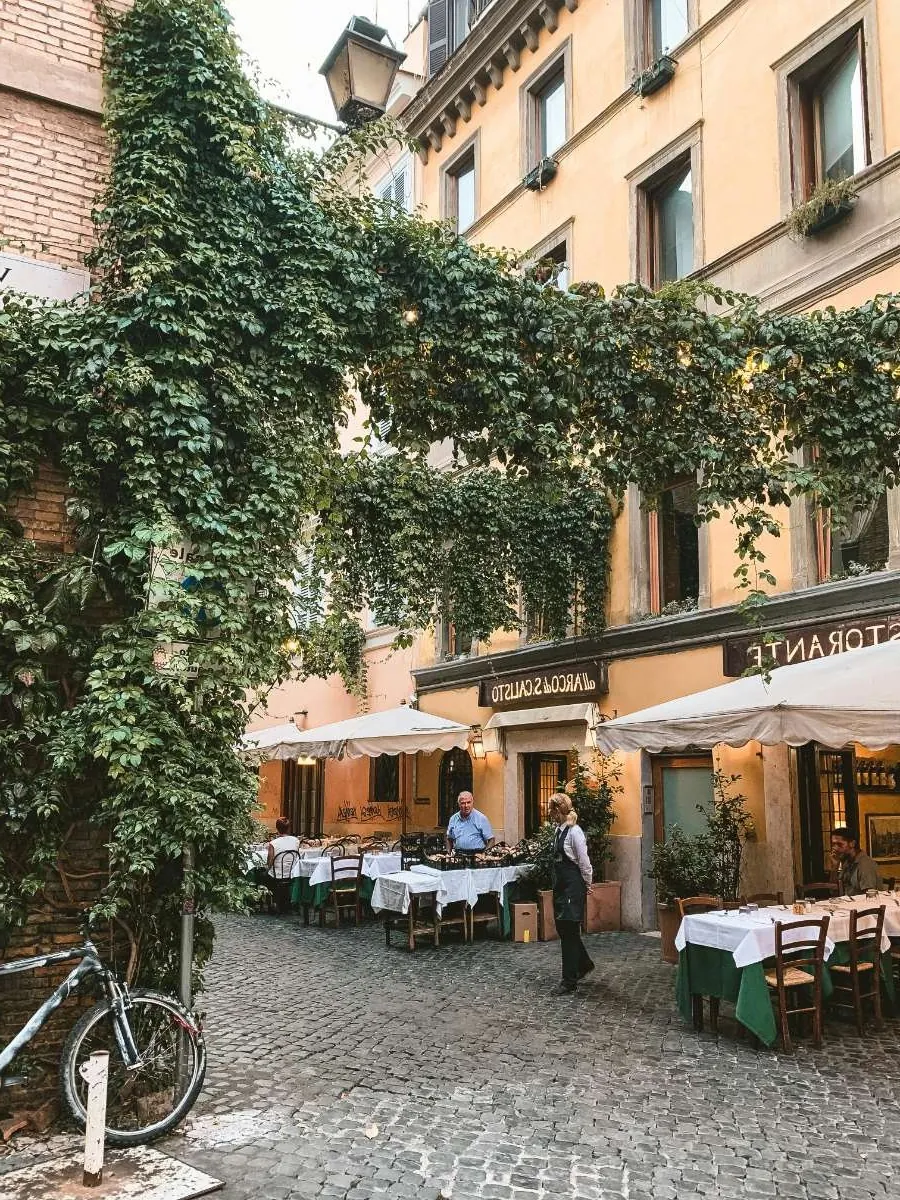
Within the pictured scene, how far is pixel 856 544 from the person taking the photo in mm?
11242

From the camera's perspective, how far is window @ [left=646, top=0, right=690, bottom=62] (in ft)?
47.8

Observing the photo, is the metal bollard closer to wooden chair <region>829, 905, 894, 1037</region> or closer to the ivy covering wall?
the ivy covering wall

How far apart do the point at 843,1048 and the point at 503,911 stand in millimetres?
5453

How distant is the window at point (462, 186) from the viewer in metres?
19.5

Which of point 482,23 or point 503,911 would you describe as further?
point 482,23

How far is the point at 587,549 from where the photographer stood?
1459cm

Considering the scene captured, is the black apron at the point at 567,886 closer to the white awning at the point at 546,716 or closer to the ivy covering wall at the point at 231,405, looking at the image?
the ivy covering wall at the point at 231,405

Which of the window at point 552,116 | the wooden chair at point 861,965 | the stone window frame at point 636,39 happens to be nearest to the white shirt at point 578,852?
the wooden chair at point 861,965

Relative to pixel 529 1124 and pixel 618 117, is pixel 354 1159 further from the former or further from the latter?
Answer: pixel 618 117

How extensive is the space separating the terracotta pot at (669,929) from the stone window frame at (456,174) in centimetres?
1355

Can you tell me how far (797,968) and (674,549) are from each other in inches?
283

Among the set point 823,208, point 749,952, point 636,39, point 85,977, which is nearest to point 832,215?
point 823,208

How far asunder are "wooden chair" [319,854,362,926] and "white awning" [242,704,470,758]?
151cm

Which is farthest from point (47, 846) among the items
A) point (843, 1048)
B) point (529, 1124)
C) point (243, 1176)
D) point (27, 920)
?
point (843, 1048)
